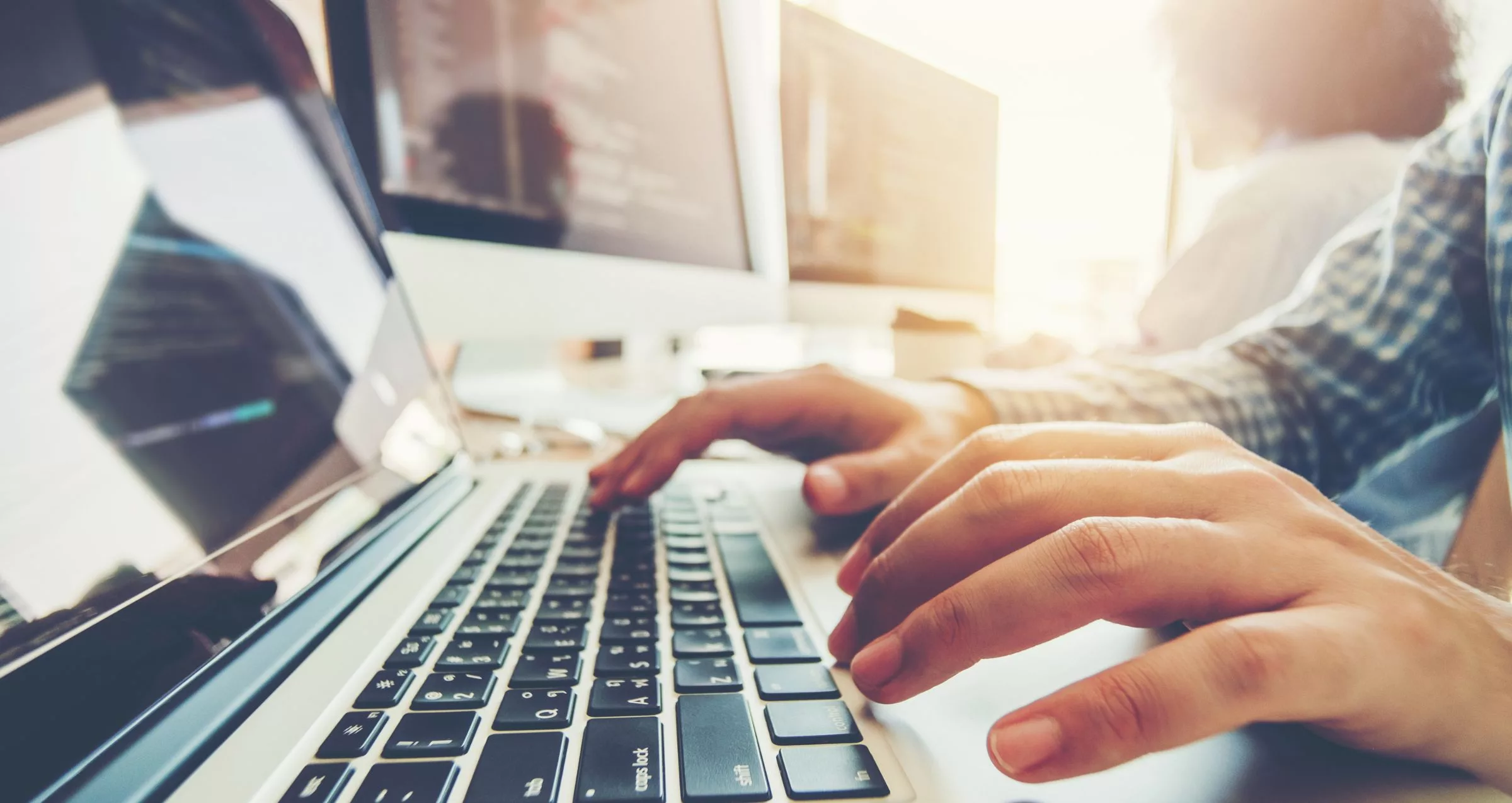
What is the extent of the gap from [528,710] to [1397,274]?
647 millimetres

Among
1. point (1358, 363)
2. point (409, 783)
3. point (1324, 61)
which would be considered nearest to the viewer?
point (409, 783)

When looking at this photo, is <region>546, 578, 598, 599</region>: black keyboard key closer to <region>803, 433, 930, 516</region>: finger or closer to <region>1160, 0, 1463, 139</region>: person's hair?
<region>803, 433, 930, 516</region>: finger

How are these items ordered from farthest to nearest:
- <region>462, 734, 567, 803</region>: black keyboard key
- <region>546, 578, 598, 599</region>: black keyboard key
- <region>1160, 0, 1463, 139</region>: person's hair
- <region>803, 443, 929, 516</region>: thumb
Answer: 1. <region>1160, 0, 1463, 139</region>: person's hair
2. <region>803, 443, 929, 516</region>: thumb
3. <region>546, 578, 598, 599</region>: black keyboard key
4. <region>462, 734, 567, 803</region>: black keyboard key

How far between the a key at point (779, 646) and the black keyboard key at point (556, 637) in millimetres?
52

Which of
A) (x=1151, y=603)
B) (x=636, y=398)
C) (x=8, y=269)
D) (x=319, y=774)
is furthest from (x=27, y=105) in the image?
(x=636, y=398)

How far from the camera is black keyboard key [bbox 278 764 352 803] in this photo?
132 millimetres

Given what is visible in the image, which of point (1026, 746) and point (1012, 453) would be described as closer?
point (1026, 746)

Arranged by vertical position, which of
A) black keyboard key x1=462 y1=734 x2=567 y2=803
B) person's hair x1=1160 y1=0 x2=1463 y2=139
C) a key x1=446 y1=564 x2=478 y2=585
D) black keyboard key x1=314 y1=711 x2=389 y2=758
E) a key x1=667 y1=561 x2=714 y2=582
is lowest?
a key x1=667 y1=561 x2=714 y2=582

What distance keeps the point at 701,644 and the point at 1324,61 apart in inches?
57.8

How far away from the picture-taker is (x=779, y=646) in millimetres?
202

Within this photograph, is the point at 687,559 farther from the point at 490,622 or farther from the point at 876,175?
the point at 876,175

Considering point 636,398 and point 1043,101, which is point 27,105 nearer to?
point 636,398

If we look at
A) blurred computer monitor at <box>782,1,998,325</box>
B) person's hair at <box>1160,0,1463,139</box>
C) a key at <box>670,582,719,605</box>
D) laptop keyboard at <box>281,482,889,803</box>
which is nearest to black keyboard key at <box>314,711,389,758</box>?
laptop keyboard at <box>281,482,889,803</box>

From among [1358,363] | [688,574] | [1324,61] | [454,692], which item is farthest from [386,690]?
[1324,61]
